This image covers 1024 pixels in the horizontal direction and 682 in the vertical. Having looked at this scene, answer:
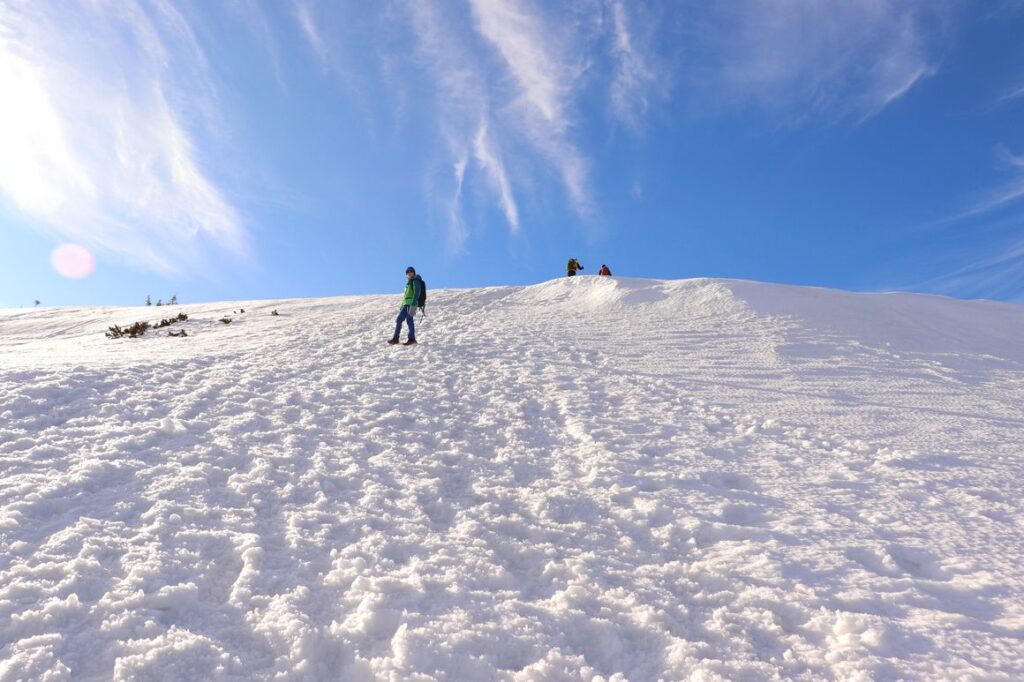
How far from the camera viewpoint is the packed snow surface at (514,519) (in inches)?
141

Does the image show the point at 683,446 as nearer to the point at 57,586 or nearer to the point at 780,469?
the point at 780,469

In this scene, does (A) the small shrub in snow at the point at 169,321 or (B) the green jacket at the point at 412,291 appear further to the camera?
(A) the small shrub in snow at the point at 169,321

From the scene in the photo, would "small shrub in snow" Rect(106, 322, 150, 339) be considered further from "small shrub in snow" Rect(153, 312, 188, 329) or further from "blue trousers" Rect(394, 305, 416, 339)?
"blue trousers" Rect(394, 305, 416, 339)

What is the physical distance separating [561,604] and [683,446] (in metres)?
3.65

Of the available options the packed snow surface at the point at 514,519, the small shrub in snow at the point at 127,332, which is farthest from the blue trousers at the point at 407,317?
the small shrub in snow at the point at 127,332

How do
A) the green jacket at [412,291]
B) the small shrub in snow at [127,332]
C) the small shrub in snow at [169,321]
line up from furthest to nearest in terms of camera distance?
the small shrub in snow at [169,321] → the small shrub in snow at [127,332] → the green jacket at [412,291]

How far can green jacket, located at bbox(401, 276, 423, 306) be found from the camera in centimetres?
1410

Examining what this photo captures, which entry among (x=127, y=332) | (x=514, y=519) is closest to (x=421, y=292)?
(x=127, y=332)

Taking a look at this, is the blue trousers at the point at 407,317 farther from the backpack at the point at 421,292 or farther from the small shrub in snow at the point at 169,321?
the small shrub in snow at the point at 169,321

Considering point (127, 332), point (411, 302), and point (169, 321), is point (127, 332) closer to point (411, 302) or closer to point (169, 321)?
point (169, 321)

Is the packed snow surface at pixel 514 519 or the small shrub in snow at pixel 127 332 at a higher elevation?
the small shrub in snow at pixel 127 332

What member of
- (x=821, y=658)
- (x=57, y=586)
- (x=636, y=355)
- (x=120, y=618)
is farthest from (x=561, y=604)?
(x=636, y=355)

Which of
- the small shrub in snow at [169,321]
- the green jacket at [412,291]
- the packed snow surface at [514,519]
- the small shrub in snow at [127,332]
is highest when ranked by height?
the green jacket at [412,291]

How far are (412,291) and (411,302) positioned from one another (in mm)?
316
